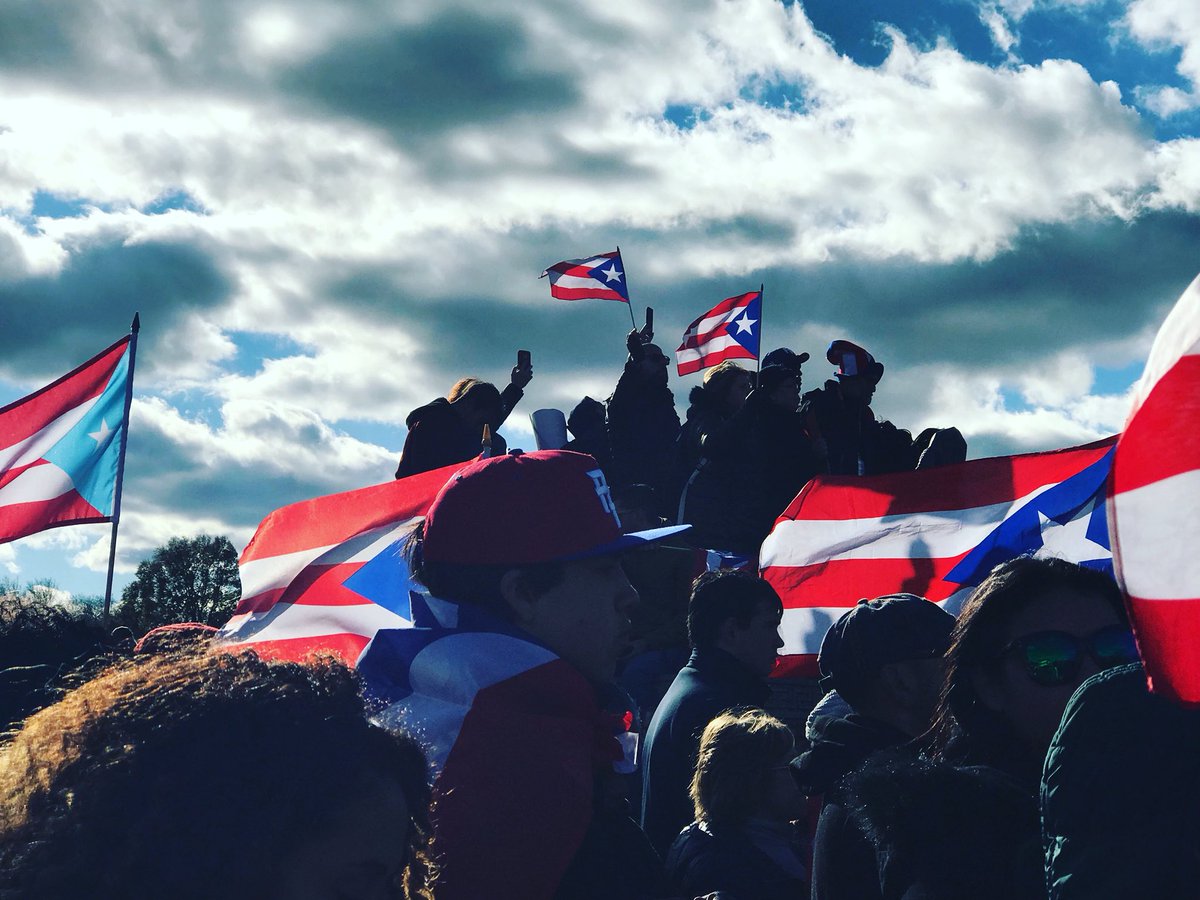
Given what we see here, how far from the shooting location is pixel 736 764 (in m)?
4.23

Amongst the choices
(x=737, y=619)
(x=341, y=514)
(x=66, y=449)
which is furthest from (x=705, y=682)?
(x=66, y=449)

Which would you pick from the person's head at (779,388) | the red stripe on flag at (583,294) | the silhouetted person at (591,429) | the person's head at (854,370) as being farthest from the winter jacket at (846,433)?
the red stripe on flag at (583,294)

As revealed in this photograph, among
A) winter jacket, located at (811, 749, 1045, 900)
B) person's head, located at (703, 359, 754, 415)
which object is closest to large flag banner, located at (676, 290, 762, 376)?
person's head, located at (703, 359, 754, 415)

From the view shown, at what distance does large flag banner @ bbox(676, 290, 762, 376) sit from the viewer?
43.8 feet

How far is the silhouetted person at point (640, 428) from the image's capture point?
10.4 meters

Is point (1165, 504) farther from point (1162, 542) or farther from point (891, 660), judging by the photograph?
point (891, 660)

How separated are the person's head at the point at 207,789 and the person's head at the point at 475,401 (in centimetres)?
639

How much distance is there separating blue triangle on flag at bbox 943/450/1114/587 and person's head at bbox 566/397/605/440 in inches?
175

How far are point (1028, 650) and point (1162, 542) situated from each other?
1092 millimetres

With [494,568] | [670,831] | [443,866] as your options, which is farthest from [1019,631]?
[670,831]

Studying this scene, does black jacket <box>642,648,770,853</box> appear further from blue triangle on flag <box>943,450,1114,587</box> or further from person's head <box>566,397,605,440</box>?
person's head <box>566,397,605,440</box>

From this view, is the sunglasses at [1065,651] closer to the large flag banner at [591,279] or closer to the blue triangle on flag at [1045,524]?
Answer: the blue triangle on flag at [1045,524]

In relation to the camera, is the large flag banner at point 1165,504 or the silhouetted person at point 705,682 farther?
the silhouetted person at point 705,682

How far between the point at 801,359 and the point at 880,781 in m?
8.01
